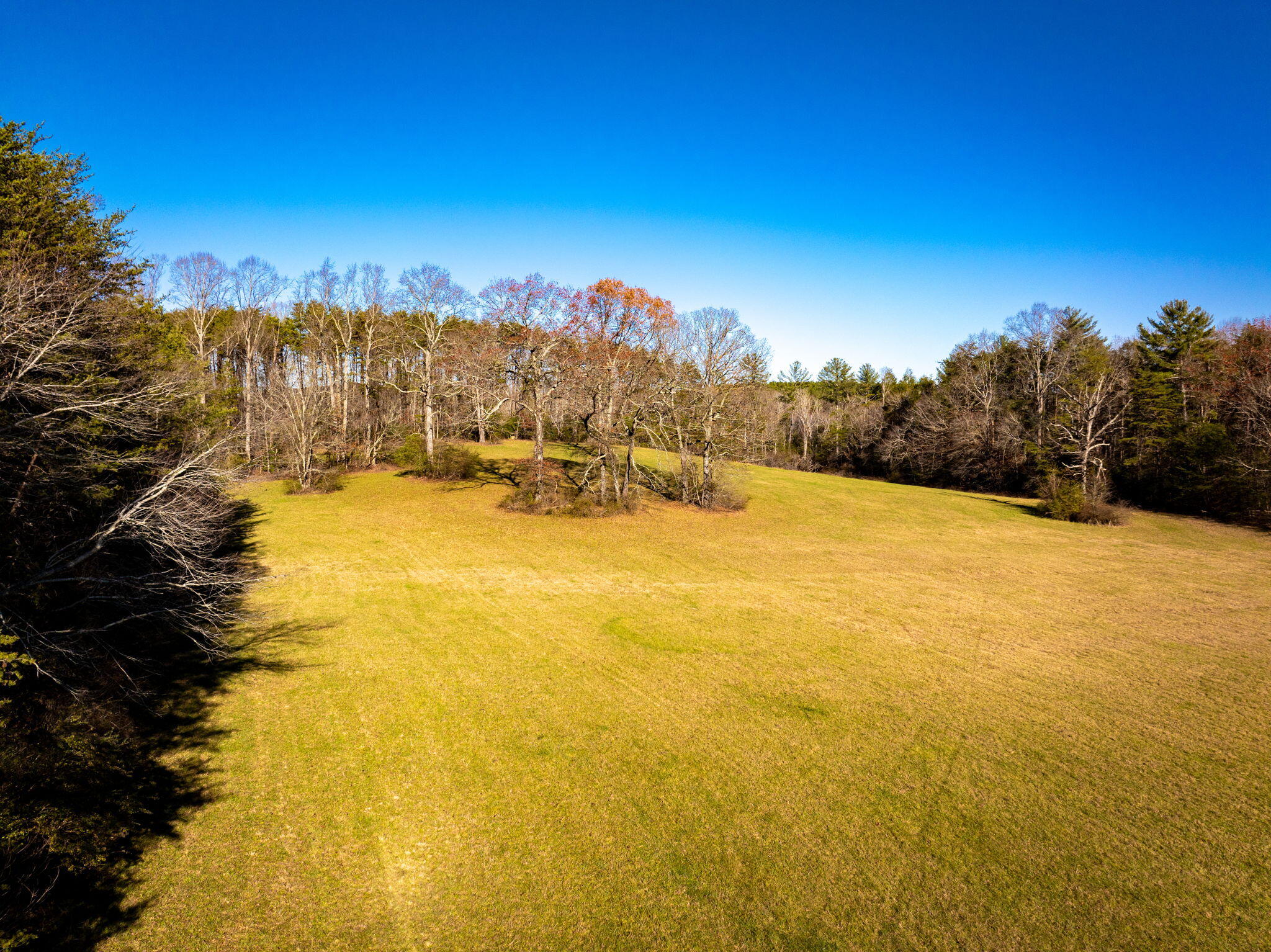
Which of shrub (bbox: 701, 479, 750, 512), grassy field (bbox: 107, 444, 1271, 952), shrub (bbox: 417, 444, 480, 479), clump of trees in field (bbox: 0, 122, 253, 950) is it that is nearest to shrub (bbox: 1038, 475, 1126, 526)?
grassy field (bbox: 107, 444, 1271, 952)

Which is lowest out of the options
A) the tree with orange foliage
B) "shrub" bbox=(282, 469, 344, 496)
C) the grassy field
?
the grassy field

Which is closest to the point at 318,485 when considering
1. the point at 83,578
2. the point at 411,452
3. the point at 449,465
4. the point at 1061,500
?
the point at 411,452

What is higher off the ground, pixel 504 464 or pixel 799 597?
pixel 504 464

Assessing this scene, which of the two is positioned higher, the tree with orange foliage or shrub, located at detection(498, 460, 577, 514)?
the tree with orange foliage

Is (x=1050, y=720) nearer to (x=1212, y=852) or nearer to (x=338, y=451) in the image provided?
(x=1212, y=852)

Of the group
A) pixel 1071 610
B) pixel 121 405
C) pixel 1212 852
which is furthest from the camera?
pixel 1071 610

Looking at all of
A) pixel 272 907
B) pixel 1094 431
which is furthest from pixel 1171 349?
pixel 272 907

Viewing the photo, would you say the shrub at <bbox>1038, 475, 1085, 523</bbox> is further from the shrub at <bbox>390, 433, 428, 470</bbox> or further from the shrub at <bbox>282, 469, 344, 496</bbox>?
the shrub at <bbox>282, 469, 344, 496</bbox>

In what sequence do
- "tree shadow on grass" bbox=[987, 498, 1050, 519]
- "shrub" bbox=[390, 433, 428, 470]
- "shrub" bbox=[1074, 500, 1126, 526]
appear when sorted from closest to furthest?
"shrub" bbox=[1074, 500, 1126, 526], "tree shadow on grass" bbox=[987, 498, 1050, 519], "shrub" bbox=[390, 433, 428, 470]

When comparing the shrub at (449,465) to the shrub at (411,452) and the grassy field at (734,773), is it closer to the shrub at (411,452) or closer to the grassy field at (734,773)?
the shrub at (411,452)
